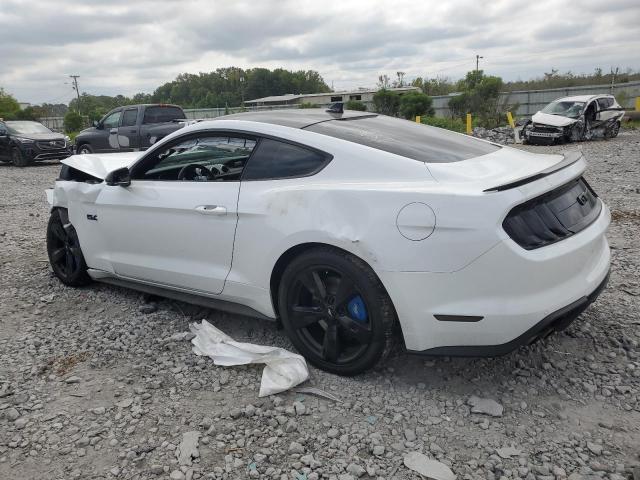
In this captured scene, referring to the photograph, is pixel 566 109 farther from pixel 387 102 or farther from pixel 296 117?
pixel 296 117

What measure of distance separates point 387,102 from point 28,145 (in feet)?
56.1

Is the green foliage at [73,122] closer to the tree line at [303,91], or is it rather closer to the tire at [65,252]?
the tree line at [303,91]

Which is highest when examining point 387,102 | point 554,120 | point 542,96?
point 387,102

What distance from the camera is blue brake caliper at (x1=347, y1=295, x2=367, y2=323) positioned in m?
3.04

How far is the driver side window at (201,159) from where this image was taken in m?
3.61

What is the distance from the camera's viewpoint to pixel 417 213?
8.97 ft

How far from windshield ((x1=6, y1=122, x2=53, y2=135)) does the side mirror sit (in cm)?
1591

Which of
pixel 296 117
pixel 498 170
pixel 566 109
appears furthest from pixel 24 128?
pixel 498 170

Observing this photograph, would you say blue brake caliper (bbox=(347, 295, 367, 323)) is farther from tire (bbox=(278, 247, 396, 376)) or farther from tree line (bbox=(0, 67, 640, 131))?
tree line (bbox=(0, 67, 640, 131))

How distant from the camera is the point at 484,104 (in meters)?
27.8

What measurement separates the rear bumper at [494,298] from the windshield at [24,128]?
18228mm

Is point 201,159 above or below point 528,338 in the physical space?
above

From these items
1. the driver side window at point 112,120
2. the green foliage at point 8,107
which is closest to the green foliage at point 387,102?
the driver side window at point 112,120

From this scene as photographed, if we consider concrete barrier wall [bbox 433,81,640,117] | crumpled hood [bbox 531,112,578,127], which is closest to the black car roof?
crumpled hood [bbox 531,112,578,127]
